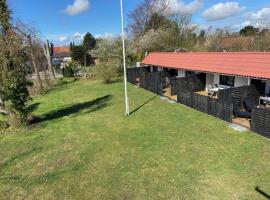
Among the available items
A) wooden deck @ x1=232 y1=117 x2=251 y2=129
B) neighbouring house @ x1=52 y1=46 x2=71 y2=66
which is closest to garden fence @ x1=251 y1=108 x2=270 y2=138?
wooden deck @ x1=232 y1=117 x2=251 y2=129

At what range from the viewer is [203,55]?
67.7ft

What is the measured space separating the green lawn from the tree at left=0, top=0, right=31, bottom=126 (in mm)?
1766

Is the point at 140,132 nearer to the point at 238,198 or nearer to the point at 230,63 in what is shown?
the point at 238,198

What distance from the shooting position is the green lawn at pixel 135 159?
24.3 ft

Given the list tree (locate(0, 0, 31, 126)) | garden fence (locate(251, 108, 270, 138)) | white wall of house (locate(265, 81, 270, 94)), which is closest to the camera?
garden fence (locate(251, 108, 270, 138))

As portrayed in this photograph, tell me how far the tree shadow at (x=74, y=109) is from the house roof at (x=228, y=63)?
311 inches

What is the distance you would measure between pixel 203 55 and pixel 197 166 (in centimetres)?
1412

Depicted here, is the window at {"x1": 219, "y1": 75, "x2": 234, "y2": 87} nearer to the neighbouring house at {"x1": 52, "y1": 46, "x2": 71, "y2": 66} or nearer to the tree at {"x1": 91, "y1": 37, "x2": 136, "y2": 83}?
the tree at {"x1": 91, "y1": 37, "x2": 136, "y2": 83}

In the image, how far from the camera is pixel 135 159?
934 cm

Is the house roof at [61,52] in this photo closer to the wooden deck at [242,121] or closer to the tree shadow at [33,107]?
the tree shadow at [33,107]


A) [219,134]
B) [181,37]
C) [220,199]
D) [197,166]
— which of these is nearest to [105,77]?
[181,37]

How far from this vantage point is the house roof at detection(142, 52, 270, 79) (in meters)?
14.6

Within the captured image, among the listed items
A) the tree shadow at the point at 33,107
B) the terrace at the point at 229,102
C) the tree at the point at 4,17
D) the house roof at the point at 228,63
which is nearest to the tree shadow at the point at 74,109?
the tree shadow at the point at 33,107

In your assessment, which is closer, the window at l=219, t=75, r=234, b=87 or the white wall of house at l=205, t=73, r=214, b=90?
the window at l=219, t=75, r=234, b=87
